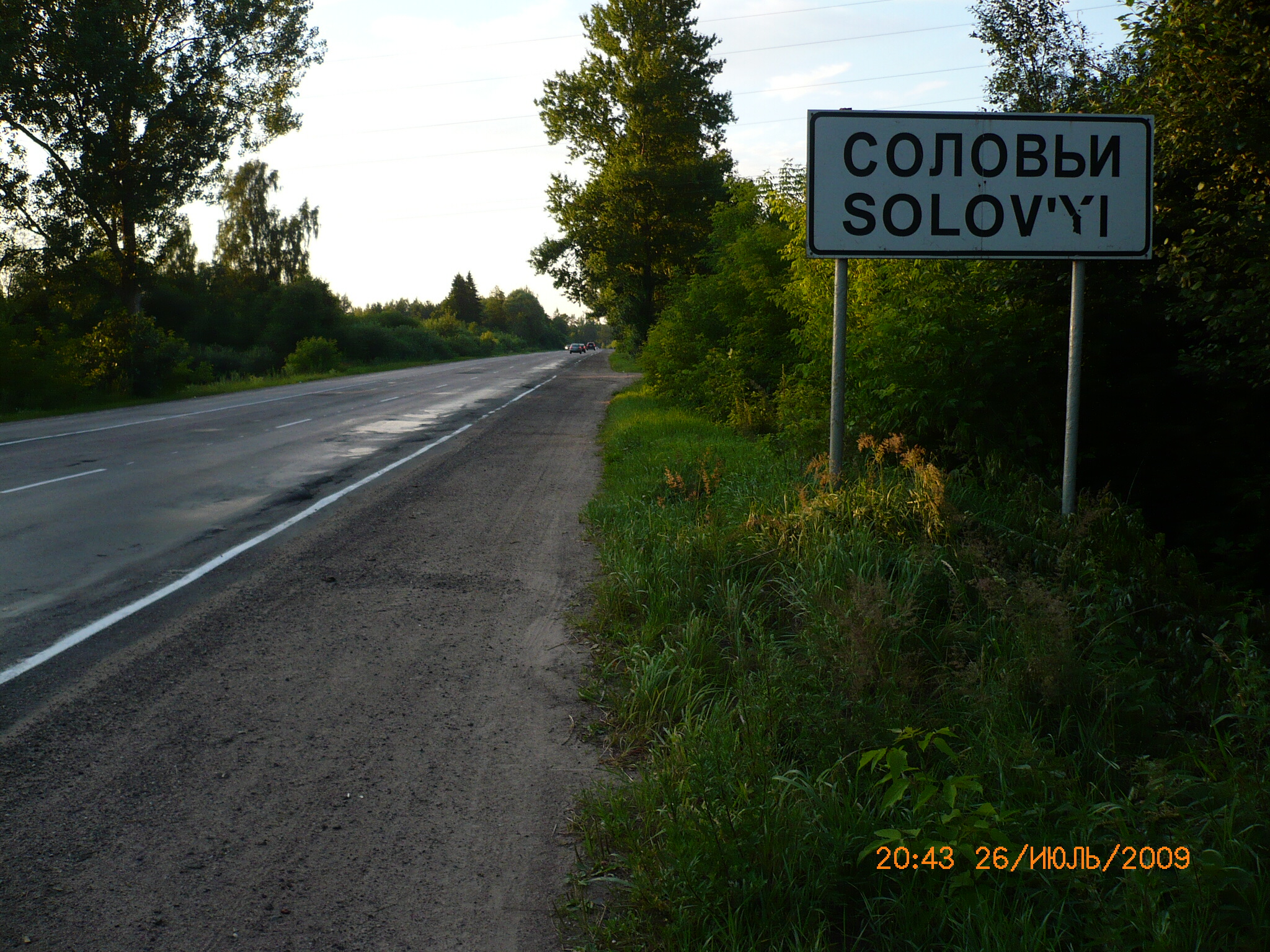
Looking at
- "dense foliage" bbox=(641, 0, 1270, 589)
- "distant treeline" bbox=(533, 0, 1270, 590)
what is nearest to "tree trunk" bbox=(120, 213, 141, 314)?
"distant treeline" bbox=(533, 0, 1270, 590)

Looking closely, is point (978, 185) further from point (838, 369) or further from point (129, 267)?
point (129, 267)

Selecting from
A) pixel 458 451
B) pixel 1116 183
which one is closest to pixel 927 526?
pixel 1116 183

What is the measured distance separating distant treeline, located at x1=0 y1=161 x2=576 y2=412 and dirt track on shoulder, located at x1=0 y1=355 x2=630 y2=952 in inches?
882

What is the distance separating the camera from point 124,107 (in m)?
28.6

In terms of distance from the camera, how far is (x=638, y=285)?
36.0 metres

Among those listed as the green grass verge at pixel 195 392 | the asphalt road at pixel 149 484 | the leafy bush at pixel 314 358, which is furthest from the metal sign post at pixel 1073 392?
the leafy bush at pixel 314 358

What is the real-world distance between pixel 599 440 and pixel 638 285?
2008 cm

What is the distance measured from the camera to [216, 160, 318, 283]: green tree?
67812 mm

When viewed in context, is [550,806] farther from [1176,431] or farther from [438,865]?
[1176,431]

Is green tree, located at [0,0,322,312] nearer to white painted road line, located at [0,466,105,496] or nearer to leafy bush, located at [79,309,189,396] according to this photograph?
leafy bush, located at [79,309,189,396]

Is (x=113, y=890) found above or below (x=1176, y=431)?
below

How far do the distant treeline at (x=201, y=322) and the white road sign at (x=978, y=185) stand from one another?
24.1 meters

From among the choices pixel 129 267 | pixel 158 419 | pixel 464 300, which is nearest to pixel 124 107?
pixel 129 267
